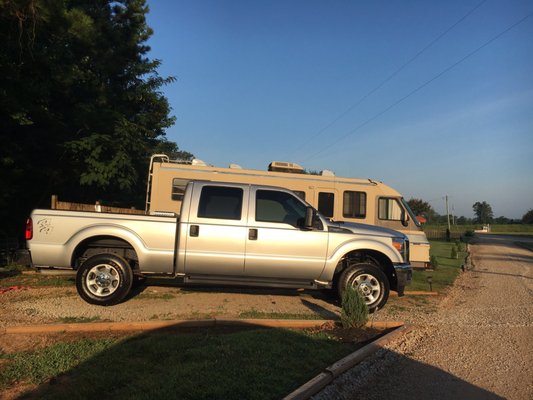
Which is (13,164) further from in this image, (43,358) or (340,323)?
(340,323)

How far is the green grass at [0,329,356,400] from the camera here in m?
3.80

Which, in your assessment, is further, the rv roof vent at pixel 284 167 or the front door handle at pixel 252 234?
the rv roof vent at pixel 284 167

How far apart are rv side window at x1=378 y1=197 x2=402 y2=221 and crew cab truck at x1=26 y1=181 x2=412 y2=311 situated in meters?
4.92

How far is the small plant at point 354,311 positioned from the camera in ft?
19.8

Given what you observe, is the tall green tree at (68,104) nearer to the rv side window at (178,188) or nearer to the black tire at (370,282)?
the rv side window at (178,188)

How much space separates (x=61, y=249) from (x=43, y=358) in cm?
289

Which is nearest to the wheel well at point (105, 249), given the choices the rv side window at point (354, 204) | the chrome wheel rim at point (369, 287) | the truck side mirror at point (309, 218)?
the truck side mirror at point (309, 218)

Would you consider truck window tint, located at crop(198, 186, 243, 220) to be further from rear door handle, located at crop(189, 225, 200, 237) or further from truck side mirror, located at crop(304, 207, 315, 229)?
truck side mirror, located at crop(304, 207, 315, 229)

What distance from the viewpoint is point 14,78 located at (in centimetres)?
962

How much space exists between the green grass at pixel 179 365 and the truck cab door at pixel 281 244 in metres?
1.80

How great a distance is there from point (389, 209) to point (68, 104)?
36.3 feet

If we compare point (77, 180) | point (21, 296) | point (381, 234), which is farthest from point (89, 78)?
point (381, 234)

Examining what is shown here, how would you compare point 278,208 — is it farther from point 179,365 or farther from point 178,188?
point 178,188

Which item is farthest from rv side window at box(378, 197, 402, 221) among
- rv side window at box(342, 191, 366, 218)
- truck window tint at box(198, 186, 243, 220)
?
truck window tint at box(198, 186, 243, 220)
